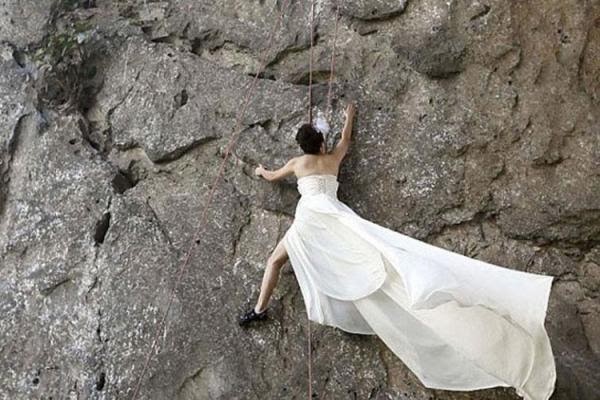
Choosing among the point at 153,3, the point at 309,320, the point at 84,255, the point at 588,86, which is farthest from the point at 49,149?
the point at 588,86

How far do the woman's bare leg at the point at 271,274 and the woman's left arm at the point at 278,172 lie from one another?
468 mm

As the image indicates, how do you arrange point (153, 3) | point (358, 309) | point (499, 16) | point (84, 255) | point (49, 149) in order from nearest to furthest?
1. point (358, 309)
2. point (499, 16)
3. point (84, 255)
4. point (49, 149)
5. point (153, 3)

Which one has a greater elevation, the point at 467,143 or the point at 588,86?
the point at 588,86

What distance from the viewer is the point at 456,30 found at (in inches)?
210

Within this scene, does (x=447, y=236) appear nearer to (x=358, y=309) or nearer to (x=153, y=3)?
(x=358, y=309)

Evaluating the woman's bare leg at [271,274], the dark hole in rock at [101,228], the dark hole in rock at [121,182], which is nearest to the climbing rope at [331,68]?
the woman's bare leg at [271,274]

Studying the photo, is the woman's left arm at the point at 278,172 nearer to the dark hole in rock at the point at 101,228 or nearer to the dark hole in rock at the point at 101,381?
the dark hole in rock at the point at 101,228

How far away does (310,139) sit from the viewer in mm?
4910

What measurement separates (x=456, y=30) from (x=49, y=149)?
3330 millimetres

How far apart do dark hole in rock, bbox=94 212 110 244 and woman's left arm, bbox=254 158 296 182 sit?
49.6 inches

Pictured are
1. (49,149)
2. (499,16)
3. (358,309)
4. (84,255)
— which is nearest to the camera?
(358,309)

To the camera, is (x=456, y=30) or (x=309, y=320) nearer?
(x=309, y=320)

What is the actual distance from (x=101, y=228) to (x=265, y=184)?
52.3 inches

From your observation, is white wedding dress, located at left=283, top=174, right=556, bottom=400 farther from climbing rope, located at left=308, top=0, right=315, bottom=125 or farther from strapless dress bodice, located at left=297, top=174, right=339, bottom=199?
climbing rope, located at left=308, top=0, right=315, bottom=125
